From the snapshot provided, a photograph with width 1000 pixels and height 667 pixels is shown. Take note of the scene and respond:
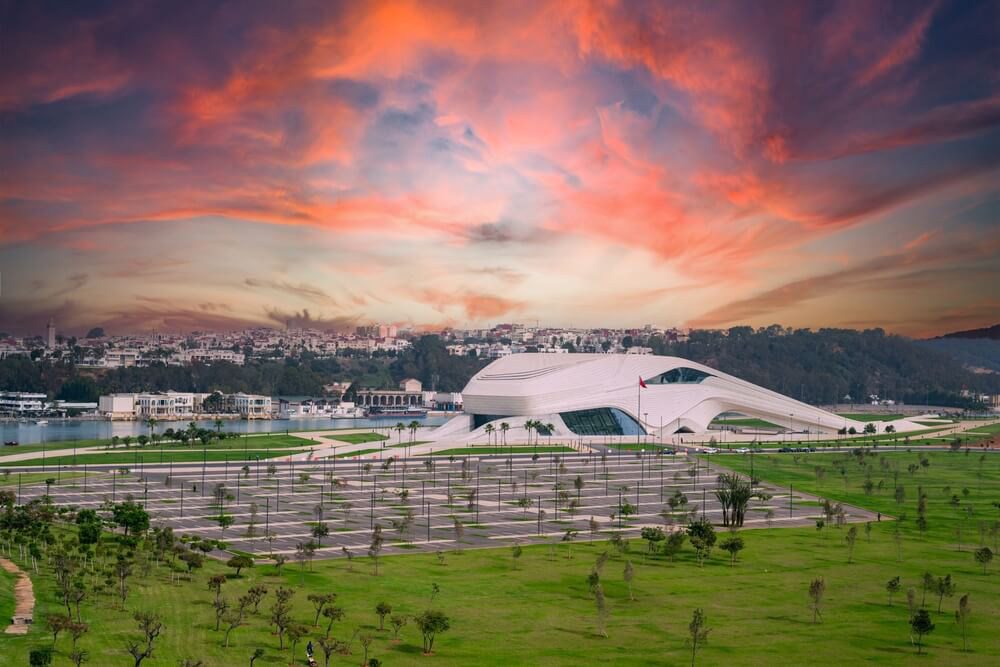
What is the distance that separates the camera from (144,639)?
940 inches

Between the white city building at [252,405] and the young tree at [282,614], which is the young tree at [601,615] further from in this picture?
the white city building at [252,405]

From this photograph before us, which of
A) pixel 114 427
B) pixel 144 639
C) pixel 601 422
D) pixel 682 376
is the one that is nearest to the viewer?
pixel 144 639

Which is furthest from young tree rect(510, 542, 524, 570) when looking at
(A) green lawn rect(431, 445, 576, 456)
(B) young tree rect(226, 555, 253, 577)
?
(A) green lawn rect(431, 445, 576, 456)

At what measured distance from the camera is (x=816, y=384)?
194m

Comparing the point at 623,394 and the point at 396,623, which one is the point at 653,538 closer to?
the point at 396,623

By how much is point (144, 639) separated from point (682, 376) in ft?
315

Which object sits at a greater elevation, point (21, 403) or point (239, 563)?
point (21, 403)

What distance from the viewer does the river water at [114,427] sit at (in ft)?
366

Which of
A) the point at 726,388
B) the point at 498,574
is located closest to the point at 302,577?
Answer: the point at 498,574

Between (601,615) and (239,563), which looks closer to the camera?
(601,615)

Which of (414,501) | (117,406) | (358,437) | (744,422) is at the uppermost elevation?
(117,406)

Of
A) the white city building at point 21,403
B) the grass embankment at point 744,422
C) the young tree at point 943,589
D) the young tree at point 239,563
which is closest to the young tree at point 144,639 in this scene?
the young tree at point 239,563

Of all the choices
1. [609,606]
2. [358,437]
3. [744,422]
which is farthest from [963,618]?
[744,422]

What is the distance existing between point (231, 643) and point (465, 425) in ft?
260
